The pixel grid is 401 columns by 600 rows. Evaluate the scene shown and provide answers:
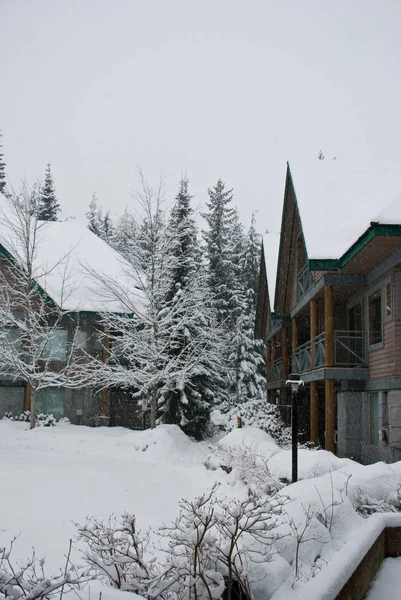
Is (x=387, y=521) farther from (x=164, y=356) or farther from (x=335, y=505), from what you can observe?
(x=164, y=356)

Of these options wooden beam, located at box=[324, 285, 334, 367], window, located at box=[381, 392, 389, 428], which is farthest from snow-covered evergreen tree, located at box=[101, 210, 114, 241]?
window, located at box=[381, 392, 389, 428]

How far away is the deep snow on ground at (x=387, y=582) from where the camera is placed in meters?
5.55

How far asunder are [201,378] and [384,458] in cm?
1144

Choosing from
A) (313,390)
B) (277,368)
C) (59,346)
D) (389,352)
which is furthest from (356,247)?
(59,346)

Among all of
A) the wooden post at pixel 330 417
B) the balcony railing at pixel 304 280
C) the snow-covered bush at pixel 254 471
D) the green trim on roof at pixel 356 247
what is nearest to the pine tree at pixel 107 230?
the balcony railing at pixel 304 280

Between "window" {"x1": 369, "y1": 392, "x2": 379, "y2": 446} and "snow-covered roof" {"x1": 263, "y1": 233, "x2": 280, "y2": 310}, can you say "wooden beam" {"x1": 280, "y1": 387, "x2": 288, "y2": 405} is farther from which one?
"window" {"x1": 369, "y1": 392, "x2": 379, "y2": 446}

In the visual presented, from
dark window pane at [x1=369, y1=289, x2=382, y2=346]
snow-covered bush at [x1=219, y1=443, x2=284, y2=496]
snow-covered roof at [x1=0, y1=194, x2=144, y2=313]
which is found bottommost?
snow-covered bush at [x1=219, y1=443, x2=284, y2=496]

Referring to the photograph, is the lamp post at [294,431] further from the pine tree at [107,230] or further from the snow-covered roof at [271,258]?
the pine tree at [107,230]

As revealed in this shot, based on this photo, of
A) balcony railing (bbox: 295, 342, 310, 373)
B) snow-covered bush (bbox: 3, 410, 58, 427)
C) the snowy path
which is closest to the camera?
the snowy path

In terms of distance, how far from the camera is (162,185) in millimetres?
23766

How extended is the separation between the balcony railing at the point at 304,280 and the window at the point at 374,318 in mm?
2580

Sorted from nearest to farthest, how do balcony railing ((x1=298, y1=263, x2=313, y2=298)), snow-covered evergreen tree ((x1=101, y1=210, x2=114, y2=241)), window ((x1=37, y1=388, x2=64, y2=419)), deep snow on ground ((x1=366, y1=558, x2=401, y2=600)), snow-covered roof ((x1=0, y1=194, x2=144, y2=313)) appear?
deep snow on ground ((x1=366, y1=558, x2=401, y2=600)), balcony railing ((x1=298, y1=263, x2=313, y2=298)), snow-covered roof ((x1=0, y1=194, x2=144, y2=313)), window ((x1=37, y1=388, x2=64, y2=419)), snow-covered evergreen tree ((x1=101, y1=210, x2=114, y2=241))

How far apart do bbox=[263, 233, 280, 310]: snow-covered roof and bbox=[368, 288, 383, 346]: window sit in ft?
31.3

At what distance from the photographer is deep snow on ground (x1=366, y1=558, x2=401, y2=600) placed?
5547mm
